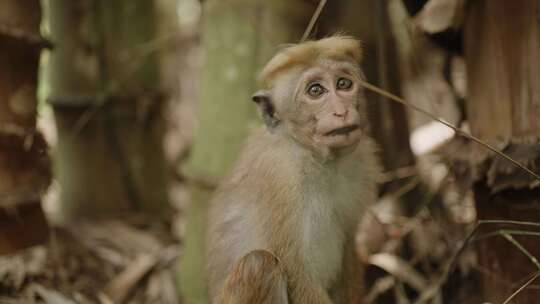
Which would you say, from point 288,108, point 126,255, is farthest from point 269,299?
point 126,255

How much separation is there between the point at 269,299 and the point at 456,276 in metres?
2.16

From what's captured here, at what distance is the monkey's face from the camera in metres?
4.05

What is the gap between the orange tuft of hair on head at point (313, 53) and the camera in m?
4.31

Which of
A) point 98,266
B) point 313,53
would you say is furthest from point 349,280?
point 98,266

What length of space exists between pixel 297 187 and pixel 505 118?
4.38 feet

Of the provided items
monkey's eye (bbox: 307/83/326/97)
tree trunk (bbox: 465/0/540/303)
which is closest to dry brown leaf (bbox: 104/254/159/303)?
monkey's eye (bbox: 307/83/326/97)

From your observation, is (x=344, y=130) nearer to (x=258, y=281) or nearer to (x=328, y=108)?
(x=328, y=108)

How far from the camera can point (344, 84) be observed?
4305 mm

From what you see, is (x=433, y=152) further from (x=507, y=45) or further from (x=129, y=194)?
(x=129, y=194)

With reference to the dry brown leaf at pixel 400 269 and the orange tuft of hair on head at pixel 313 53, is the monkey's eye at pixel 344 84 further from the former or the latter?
the dry brown leaf at pixel 400 269

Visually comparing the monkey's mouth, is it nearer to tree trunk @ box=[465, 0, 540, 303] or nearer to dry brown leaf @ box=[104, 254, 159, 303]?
tree trunk @ box=[465, 0, 540, 303]

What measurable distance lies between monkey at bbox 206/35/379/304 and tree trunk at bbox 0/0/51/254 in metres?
1.39

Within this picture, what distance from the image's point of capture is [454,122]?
5469 mm

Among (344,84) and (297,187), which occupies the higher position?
(344,84)
